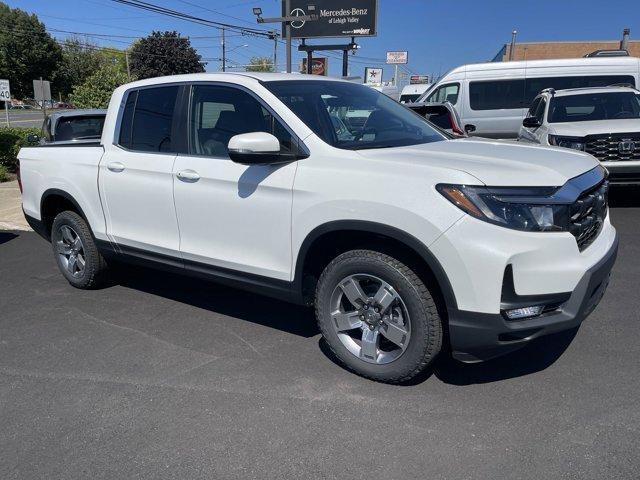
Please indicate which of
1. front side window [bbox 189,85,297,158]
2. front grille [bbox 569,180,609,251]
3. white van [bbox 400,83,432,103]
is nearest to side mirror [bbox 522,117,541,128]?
front grille [bbox 569,180,609,251]

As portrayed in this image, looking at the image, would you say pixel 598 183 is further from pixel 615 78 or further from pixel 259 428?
pixel 615 78

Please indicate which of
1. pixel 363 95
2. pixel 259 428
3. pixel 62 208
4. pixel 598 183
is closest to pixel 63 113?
pixel 62 208

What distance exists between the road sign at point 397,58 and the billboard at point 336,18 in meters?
25.1

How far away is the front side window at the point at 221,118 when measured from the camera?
371 centimetres

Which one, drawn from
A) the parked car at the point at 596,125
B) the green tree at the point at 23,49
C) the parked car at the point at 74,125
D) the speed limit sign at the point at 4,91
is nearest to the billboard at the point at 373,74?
the speed limit sign at the point at 4,91

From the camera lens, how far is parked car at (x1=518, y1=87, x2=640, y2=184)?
7.62m

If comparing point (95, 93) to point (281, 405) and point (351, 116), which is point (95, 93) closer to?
point (351, 116)

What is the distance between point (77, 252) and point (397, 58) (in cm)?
4943

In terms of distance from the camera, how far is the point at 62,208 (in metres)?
5.30

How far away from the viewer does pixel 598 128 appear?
7762mm

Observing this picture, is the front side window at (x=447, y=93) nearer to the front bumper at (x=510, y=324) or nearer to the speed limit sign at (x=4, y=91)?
the front bumper at (x=510, y=324)

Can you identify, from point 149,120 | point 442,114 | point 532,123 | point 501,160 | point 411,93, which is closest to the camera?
point 501,160

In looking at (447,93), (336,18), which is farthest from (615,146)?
(336,18)

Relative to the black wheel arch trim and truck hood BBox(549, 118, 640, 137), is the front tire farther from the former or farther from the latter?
truck hood BBox(549, 118, 640, 137)
